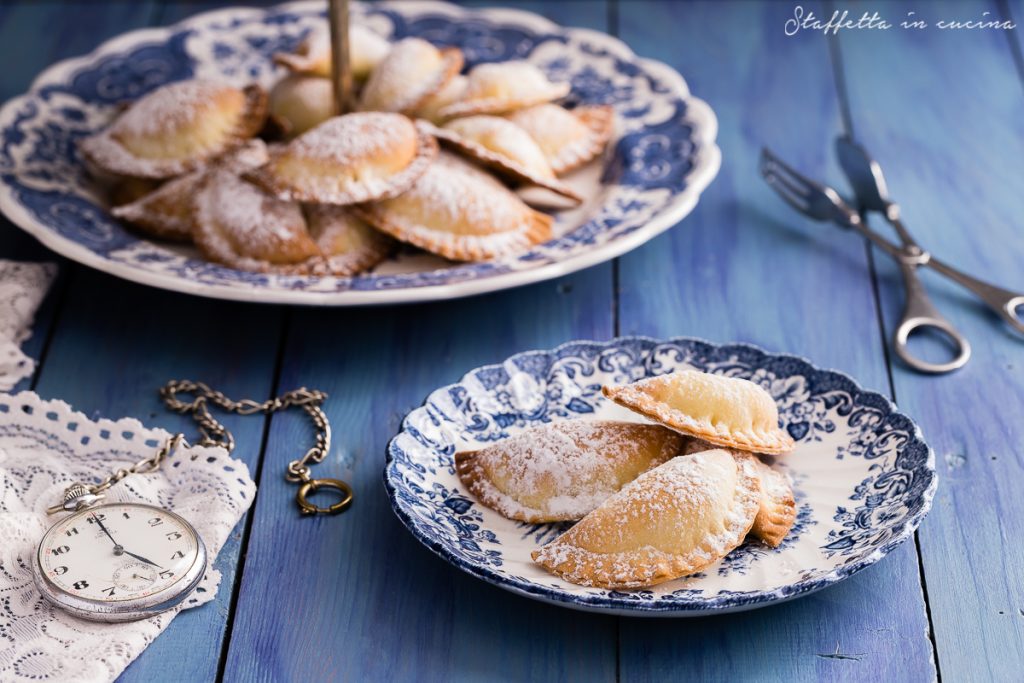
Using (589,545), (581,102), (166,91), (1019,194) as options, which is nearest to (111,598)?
(589,545)

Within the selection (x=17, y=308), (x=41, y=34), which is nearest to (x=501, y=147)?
(x=17, y=308)

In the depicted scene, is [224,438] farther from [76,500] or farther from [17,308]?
[17,308]

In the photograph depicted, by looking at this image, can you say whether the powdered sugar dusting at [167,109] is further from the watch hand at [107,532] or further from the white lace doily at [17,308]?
the watch hand at [107,532]

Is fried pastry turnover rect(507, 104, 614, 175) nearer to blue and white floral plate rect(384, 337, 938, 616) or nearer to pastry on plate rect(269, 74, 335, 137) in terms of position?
pastry on plate rect(269, 74, 335, 137)

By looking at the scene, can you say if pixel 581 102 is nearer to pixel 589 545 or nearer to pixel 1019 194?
pixel 1019 194

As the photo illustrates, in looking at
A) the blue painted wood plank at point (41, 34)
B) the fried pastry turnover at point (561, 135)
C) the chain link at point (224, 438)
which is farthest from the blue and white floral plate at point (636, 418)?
the blue painted wood plank at point (41, 34)
